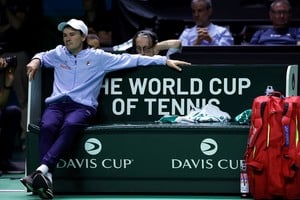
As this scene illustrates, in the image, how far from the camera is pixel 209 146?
8734mm

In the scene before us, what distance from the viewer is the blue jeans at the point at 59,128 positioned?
8594 millimetres

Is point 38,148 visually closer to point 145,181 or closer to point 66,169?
point 66,169

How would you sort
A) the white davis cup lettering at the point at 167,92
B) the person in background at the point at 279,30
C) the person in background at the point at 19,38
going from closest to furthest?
the white davis cup lettering at the point at 167,92 → the person in background at the point at 279,30 → the person in background at the point at 19,38

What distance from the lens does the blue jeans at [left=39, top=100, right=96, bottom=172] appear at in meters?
8.59

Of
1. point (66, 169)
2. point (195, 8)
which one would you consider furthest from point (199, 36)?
point (66, 169)

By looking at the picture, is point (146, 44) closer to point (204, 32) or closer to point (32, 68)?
point (32, 68)

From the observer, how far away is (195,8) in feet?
37.6

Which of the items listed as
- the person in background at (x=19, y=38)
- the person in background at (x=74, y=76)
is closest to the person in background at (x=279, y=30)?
the person in background at (x=74, y=76)

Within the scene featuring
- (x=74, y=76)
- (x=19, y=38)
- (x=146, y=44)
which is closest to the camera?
(x=74, y=76)

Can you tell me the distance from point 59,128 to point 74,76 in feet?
1.74

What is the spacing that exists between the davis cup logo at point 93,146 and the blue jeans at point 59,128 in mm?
110

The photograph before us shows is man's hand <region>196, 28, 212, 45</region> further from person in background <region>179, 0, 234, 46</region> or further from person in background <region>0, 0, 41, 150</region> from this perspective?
person in background <region>0, 0, 41, 150</region>

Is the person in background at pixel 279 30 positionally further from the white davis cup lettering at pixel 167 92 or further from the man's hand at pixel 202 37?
the white davis cup lettering at pixel 167 92

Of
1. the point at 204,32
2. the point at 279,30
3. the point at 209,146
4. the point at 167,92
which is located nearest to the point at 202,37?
the point at 204,32
